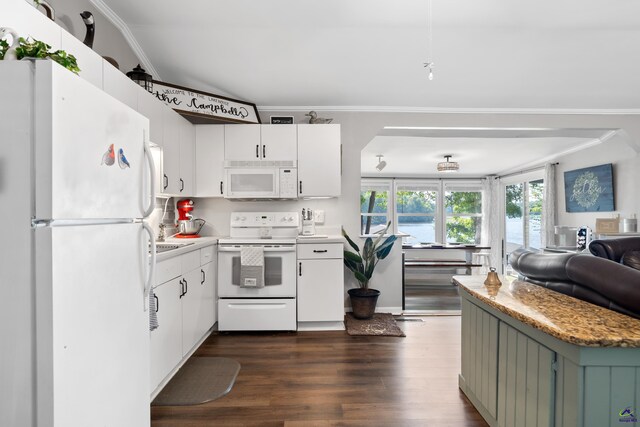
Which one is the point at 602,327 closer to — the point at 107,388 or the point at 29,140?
the point at 107,388

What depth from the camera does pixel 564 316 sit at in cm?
133

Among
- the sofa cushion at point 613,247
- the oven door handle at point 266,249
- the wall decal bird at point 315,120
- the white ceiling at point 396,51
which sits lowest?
the oven door handle at point 266,249

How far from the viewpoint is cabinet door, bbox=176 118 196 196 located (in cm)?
337

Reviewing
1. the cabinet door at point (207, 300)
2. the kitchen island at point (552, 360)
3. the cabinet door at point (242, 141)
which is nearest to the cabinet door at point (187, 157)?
the cabinet door at point (242, 141)

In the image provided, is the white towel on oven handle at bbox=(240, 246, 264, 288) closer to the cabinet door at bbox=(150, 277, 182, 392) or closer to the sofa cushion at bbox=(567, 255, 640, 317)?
the cabinet door at bbox=(150, 277, 182, 392)

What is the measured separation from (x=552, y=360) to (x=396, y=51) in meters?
2.82

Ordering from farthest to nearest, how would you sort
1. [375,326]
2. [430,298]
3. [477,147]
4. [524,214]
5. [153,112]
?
[524,214], [477,147], [430,298], [375,326], [153,112]

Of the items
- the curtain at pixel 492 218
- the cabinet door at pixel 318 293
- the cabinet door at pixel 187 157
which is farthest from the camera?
the curtain at pixel 492 218

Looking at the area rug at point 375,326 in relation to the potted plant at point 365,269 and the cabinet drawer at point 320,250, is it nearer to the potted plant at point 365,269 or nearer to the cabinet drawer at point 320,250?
the potted plant at point 365,269

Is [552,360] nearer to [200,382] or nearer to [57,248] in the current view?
[57,248]

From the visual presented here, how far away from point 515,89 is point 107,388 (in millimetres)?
4239

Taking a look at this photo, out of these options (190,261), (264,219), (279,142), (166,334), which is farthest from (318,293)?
(279,142)

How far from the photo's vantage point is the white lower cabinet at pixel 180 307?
7.38ft

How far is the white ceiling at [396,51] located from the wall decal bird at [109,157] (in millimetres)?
2004
